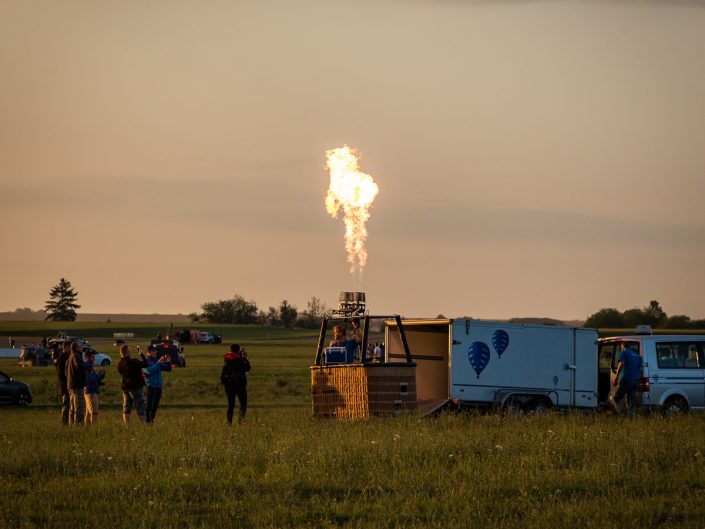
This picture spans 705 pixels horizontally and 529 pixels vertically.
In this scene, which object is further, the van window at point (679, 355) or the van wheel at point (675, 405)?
the van window at point (679, 355)

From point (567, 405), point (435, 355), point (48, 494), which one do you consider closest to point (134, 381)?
point (435, 355)

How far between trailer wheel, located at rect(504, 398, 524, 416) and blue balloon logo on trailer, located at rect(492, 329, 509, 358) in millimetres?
959

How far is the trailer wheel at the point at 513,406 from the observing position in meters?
23.8

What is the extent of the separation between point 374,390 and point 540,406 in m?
4.24

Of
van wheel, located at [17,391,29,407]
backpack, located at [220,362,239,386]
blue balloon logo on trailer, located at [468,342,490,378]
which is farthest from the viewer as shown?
van wheel, located at [17,391,29,407]

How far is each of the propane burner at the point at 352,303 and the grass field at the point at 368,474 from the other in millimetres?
2154

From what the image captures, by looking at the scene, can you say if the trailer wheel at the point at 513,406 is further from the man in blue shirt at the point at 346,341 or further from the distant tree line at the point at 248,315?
the distant tree line at the point at 248,315

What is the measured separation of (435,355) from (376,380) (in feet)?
13.8

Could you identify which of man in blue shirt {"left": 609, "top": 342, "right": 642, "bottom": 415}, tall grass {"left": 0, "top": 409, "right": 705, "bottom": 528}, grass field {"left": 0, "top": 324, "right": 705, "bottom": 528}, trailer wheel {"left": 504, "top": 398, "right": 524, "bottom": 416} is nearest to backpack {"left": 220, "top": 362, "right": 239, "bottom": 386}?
grass field {"left": 0, "top": 324, "right": 705, "bottom": 528}

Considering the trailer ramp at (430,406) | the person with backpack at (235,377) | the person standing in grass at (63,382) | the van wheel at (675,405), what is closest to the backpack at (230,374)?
the person with backpack at (235,377)

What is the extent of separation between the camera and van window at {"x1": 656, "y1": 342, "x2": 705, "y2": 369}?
25094 millimetres

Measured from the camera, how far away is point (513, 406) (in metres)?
24.2

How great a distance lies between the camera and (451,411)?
23.2m

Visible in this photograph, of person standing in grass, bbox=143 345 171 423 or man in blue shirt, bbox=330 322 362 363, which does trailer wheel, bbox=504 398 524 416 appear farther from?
person standing in grass, bbox=143 345 171 423
